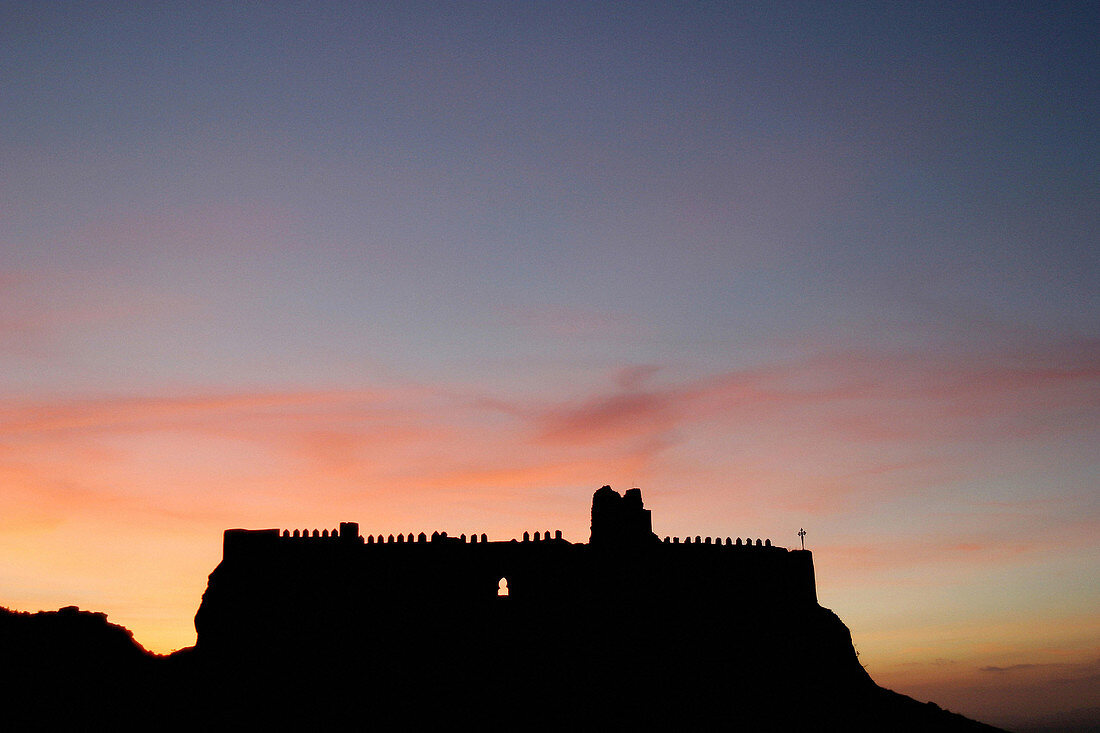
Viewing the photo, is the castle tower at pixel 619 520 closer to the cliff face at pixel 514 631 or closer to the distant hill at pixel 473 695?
the cliff face at pixel 514 631

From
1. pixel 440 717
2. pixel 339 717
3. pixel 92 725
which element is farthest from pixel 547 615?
pixel 92 725

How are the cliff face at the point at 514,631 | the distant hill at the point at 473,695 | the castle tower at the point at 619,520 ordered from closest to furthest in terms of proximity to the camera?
the distant hill at the point at 473,695 < the cliff face at the point at 514,631 < the castle tower at the point at 619,520

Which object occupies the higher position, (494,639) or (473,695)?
(494,639)

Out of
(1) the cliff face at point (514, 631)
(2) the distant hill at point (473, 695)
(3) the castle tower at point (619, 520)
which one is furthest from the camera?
(3) the castle tower at point (619, 520)

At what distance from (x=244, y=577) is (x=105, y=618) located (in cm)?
1429

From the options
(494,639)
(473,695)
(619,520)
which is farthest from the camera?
(619,520)

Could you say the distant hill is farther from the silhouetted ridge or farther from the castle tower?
the castle tower

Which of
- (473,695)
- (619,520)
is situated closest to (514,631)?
(473,695)

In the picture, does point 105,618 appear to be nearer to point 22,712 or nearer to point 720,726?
point 22,712

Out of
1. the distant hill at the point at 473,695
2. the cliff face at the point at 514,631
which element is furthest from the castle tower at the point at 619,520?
the distant hill at the point at 473,695

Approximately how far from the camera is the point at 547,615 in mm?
47375

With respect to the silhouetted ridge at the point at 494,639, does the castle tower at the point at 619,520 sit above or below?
above

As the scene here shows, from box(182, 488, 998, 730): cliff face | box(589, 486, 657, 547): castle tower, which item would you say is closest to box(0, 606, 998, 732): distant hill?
box(182, 488, 998, 730): cliff face

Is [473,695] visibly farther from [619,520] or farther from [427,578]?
[619,520]
